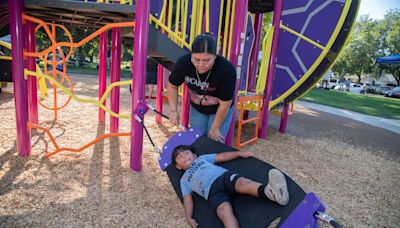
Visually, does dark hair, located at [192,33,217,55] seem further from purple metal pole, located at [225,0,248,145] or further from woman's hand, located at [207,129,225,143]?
purple metal pole, located at [225,0,248,145]

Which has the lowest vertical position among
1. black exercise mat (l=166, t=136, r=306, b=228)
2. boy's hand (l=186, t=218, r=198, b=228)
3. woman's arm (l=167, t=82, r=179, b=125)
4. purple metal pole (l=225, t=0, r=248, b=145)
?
boy's hand (l=186, t=218, r=198, b=228)

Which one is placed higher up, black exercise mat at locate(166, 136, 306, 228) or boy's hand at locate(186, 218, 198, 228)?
black exercise mat at locate(166, 136, 306, 228)

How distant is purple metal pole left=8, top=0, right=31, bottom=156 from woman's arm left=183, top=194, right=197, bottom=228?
7.32 ft

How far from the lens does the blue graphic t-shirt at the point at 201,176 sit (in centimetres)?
231

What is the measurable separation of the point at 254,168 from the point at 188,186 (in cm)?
58

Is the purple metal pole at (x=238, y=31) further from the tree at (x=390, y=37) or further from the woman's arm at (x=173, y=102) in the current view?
the tree at (x=390, y=37)

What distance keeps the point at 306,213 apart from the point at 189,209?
3.02 feet

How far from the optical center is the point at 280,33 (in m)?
5.14

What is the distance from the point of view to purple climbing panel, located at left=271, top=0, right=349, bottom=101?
16.2 feet

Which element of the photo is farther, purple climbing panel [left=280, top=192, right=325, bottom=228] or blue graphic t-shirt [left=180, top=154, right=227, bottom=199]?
blue graphic t-shirt [left=180, top=154, right=227, bottom=199]

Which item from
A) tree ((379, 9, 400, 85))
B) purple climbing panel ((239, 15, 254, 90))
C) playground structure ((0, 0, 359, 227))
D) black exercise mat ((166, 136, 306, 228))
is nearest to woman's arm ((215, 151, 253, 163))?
black exercise mat ((166, 136, 306, 228))

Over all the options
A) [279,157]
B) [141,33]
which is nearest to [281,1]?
[279,157]

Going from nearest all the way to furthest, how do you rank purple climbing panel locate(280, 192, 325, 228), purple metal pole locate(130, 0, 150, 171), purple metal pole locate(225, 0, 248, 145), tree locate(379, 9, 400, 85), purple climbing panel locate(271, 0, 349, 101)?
purple climbing panel locate(280, 192, 325, 228), purple metal pole locate(130, 0, 150, 171), purple metal pole locate(225, 0, 248, 145), purple climbing panel locate(271, 0, 349, 101), tree locate(379, 9, 400, 85)

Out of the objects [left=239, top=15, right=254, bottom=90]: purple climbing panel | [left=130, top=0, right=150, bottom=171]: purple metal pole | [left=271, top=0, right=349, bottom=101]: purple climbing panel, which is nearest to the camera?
[left=130, top=0, right=150, bottom=171]: purple metal pole
